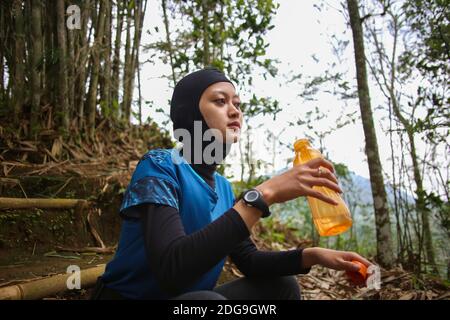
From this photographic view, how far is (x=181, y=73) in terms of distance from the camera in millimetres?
4258

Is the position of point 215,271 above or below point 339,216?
below

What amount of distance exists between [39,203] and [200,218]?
189cm

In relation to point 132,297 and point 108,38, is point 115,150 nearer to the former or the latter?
point 108,38

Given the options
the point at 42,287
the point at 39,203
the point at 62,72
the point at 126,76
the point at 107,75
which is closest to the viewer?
the point at 42,287

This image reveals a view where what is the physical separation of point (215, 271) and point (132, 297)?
0.32m

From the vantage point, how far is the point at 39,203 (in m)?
2.64

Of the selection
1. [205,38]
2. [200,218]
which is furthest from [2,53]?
[200,218]

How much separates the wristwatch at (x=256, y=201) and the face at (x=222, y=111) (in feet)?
1.33

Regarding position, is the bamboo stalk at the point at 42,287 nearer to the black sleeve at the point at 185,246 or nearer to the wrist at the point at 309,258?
the black sleeve at the point at 185,246

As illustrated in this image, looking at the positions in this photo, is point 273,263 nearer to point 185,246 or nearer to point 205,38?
point 185,246

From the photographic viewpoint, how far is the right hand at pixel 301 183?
106 cm

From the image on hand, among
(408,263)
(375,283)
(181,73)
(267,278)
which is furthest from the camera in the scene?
(181,73)

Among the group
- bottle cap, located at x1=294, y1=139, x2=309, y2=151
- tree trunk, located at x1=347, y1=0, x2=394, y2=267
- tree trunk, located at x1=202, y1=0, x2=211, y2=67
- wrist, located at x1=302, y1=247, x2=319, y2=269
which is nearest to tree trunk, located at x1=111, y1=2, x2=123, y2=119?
tree trunk, located at x1=202, y1=0, x2=211, y2=67

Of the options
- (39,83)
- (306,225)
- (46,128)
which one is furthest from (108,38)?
(306,225)
